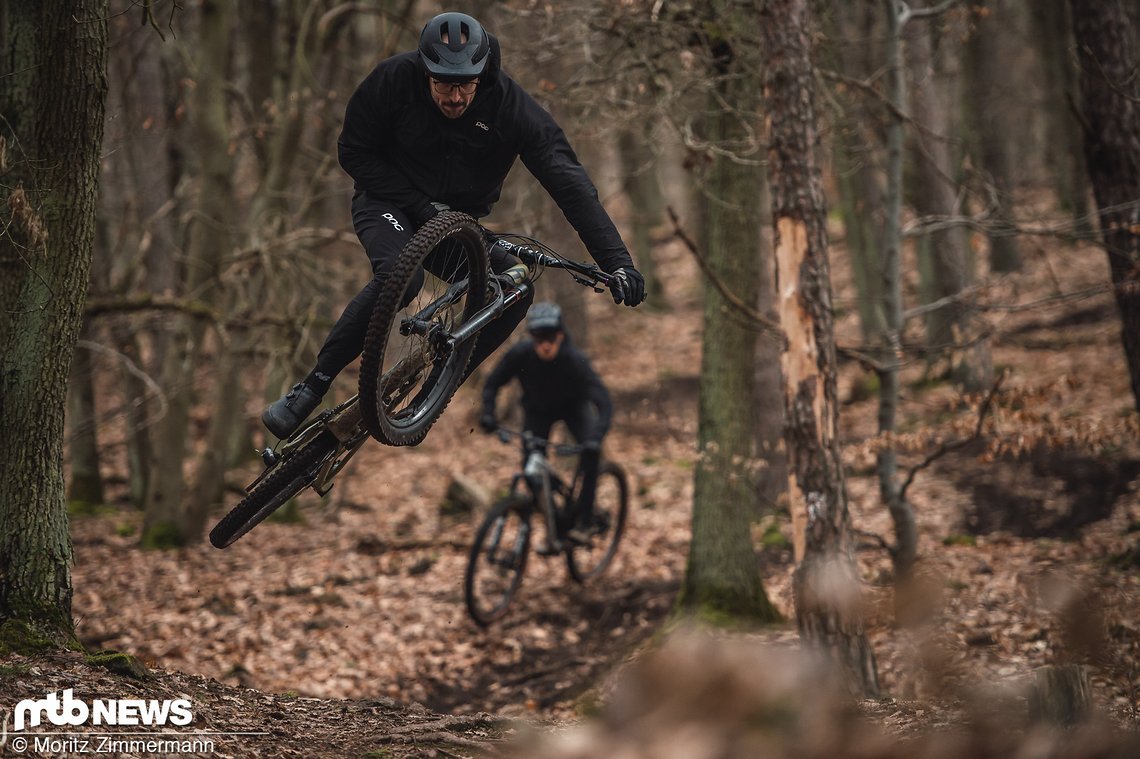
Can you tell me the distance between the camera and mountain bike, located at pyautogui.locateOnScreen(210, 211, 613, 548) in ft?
15.9

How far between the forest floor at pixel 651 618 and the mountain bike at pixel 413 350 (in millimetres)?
1152

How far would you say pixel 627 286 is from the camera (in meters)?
5.23

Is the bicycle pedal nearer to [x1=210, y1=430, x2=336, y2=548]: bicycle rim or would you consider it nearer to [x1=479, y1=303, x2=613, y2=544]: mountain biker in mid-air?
[x1=479, y1=303, x2=613, y2=544]: mountain biker in mid-air

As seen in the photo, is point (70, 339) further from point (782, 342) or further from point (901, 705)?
point (901, 705)

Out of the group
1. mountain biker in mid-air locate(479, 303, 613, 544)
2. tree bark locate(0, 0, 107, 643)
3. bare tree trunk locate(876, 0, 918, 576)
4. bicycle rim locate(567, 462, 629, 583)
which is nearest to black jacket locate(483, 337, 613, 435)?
mountain biker in mid-air locate(479, 303, 613, 544)

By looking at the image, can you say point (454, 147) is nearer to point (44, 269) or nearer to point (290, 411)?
point (290, 411)

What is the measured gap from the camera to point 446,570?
11086 mm

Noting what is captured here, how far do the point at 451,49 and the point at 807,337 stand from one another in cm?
319

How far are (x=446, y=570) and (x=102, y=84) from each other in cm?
690

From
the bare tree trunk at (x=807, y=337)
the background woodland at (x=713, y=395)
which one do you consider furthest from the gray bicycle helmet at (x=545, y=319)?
the bare tree trunk at (x=807, y=337)

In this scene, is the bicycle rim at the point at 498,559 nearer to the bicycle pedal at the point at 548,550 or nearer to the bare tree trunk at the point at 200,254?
the bicycle pedal at the point at 548,550

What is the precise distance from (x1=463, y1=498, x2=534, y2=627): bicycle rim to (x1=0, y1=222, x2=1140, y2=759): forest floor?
0.77ft

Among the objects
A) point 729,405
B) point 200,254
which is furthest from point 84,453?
point 729,405

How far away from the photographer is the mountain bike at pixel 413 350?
4.84 m
